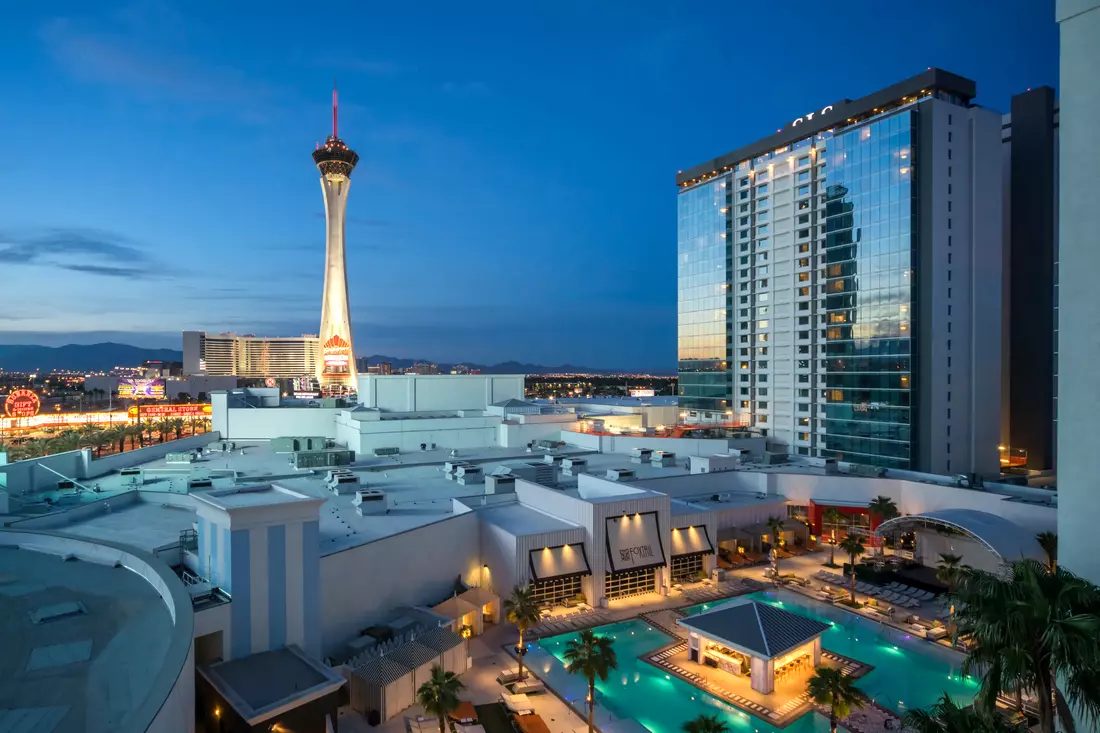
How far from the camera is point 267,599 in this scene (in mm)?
20188

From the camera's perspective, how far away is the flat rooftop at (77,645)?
931 centimetres

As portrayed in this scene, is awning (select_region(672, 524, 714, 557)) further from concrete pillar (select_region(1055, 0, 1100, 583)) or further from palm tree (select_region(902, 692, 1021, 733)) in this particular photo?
palm tree (select_region(902, 692, 1021, 733))

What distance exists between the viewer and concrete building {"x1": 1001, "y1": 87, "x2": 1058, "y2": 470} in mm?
52156

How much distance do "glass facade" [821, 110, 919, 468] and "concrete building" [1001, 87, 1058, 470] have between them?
453 inches

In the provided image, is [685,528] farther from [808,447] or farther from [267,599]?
[808,447]

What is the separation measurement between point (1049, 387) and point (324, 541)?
58.9 meters

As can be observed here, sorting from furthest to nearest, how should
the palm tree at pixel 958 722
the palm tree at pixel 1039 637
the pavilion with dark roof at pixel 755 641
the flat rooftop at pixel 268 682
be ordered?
the pavilion with dark roof at pixel 755 641
the flat rooftop at pixel 268 682
the palm tree at pixel 1039 637
the palm tree at pixel 958 722

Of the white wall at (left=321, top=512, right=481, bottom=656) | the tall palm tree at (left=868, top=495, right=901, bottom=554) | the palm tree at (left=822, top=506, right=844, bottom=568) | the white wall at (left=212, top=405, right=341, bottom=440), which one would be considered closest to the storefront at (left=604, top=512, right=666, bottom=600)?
the white wall at (left=321, top=512, right=481, bottom=656)

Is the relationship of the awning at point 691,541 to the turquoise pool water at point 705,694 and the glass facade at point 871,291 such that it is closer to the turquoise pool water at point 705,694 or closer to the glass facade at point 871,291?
the turquoise pool water at point 705,694

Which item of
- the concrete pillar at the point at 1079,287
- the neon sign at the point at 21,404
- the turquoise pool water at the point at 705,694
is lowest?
the turquoise pool water at the point at 705,694

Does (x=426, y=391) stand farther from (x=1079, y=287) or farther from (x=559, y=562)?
(x=1079, y=287)

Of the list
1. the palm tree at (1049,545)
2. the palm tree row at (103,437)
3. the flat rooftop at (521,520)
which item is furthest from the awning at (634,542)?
the palm tree row at (103,437)

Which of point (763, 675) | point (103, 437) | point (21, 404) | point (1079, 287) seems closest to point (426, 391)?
point (103, 437)

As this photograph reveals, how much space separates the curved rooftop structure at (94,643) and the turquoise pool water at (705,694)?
1499 cm
